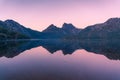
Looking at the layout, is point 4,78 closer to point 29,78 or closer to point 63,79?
point 29,78

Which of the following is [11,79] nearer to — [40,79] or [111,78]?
[40,79]

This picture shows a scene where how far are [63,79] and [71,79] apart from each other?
963 millimetres

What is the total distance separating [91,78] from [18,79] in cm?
870

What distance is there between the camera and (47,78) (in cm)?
2547

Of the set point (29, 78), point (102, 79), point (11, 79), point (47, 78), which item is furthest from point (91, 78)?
point (11, 79)

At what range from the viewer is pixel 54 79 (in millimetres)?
24656

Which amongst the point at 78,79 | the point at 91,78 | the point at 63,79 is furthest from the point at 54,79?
the point at 91,78

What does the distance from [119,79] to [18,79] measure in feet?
38.7

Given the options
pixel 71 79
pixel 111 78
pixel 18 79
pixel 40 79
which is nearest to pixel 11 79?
pixel 18 79

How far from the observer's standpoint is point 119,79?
974 inches

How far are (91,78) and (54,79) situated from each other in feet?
14.9

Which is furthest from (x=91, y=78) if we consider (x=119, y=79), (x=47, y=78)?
(x=47, y=78)

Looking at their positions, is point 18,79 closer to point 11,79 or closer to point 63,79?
point 11,79

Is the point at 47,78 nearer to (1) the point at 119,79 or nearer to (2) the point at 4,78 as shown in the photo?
(2) the point at 4,78
